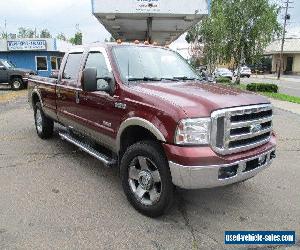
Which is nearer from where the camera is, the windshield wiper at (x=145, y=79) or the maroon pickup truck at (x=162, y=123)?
the maroon pickup truck at (x=162, y=123)

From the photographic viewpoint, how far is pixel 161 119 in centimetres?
394

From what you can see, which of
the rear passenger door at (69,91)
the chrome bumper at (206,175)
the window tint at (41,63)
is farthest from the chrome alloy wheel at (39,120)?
the window tint at (41,63)

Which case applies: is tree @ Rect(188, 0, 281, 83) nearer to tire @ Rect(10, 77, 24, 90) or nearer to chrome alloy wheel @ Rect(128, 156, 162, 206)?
tire @ Rect(10, 77, 24, 90)

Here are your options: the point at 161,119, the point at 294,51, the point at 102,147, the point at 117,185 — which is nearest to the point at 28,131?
the point at 102,147

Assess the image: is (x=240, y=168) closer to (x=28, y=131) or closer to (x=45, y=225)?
(x=45, y=225)

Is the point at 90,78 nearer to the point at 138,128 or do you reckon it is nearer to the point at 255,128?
the point at 138,128

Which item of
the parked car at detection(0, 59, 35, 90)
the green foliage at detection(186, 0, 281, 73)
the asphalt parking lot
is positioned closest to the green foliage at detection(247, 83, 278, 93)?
the green foliage at detection(186, 0, 281, 73)

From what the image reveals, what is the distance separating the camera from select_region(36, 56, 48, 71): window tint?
36.0 metres

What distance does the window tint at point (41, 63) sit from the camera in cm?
3597

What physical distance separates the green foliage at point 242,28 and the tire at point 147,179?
65.4ft

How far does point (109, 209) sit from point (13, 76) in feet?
66.6

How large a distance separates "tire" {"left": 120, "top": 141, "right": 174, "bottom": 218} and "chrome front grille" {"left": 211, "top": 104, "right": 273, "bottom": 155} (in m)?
0.66

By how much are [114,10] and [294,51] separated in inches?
1933

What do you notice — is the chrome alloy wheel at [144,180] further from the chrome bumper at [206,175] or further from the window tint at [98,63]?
the window tint at [98,63]
